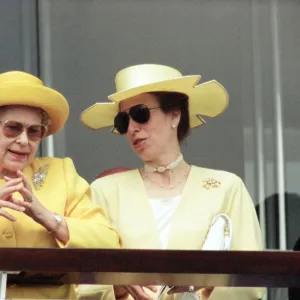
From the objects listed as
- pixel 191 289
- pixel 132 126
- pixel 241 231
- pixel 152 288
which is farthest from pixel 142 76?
pixel 191 289

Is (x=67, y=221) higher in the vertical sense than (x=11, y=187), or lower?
lower

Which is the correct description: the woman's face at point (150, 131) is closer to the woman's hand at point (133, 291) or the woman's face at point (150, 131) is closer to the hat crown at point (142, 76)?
the hat crown at point (142, 76)

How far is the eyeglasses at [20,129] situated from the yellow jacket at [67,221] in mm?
159

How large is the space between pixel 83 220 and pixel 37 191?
212mm

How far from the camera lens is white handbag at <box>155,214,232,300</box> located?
4.80 metres

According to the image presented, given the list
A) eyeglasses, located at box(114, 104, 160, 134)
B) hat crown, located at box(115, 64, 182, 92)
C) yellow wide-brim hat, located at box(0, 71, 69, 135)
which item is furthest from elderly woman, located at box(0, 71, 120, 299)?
hat crown, located at box(115, 64, 182, 92)

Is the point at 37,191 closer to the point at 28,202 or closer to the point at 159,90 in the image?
the point at 28,202

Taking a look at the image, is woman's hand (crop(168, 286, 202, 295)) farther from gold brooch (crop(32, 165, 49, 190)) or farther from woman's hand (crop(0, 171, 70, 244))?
gold brooch (crop(32, 165, 49, 190))

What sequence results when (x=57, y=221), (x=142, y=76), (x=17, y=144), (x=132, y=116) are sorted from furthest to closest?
A: (x=142, y=76) → (x=132, y=116) → (x=17, y=144) → (x=57, y=221)

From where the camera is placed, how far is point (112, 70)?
22.7ft

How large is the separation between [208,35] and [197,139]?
52 centimetres

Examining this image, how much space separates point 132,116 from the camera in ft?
17.0

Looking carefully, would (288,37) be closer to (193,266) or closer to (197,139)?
(197,139)

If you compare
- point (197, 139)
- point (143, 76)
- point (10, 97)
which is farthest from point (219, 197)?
point (197, 139)
